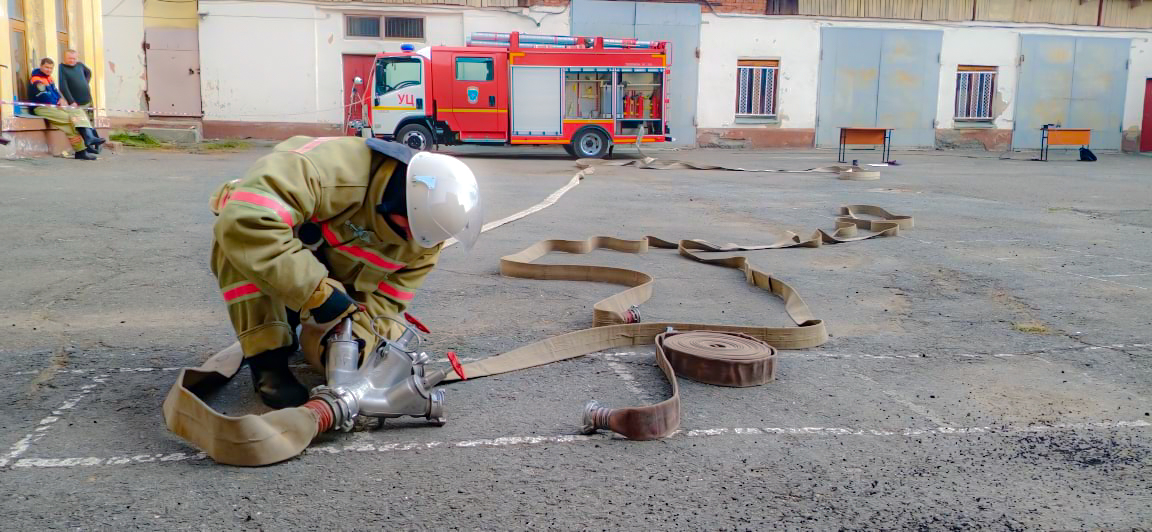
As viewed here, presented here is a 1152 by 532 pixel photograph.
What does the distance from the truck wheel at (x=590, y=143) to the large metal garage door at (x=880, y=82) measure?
897cm

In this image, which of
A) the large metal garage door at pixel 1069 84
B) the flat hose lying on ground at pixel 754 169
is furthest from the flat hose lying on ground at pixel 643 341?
the large metal garage door at pixel 1069 84

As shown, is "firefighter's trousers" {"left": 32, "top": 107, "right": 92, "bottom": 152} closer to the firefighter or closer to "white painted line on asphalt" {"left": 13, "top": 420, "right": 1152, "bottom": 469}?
the firefighter

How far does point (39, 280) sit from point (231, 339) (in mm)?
2028

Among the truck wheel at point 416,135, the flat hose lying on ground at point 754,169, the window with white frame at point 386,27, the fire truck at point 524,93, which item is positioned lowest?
the flat hose lying on ground at point 754,169

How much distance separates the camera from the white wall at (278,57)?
23500 millimetres

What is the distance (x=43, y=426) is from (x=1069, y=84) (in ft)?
101

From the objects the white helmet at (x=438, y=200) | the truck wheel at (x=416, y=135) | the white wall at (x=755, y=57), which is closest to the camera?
the white helmet at (x=438, y=200)

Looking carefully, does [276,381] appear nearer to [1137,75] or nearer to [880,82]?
[880,82]

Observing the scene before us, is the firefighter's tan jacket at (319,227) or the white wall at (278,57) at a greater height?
the white wall at (278,57)

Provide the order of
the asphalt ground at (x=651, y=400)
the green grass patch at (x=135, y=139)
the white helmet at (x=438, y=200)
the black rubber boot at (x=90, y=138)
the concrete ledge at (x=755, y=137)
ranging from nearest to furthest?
the asphalt ground at (x=651, y=400) → the white helmet at (x=438, y=200) → the black rubber boot at (x=90, y=138) → the green grass patch at (x=135, y=139) → the concrete ledge at (x=755, y=137)

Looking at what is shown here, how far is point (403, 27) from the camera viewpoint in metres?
24.5

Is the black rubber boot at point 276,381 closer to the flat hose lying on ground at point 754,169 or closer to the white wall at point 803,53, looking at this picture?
the flat hose lying on ground at point 754,169

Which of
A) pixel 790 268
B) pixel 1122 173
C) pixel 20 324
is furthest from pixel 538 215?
pixel 1122 173

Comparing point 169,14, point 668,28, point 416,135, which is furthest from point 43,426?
point 668,28
